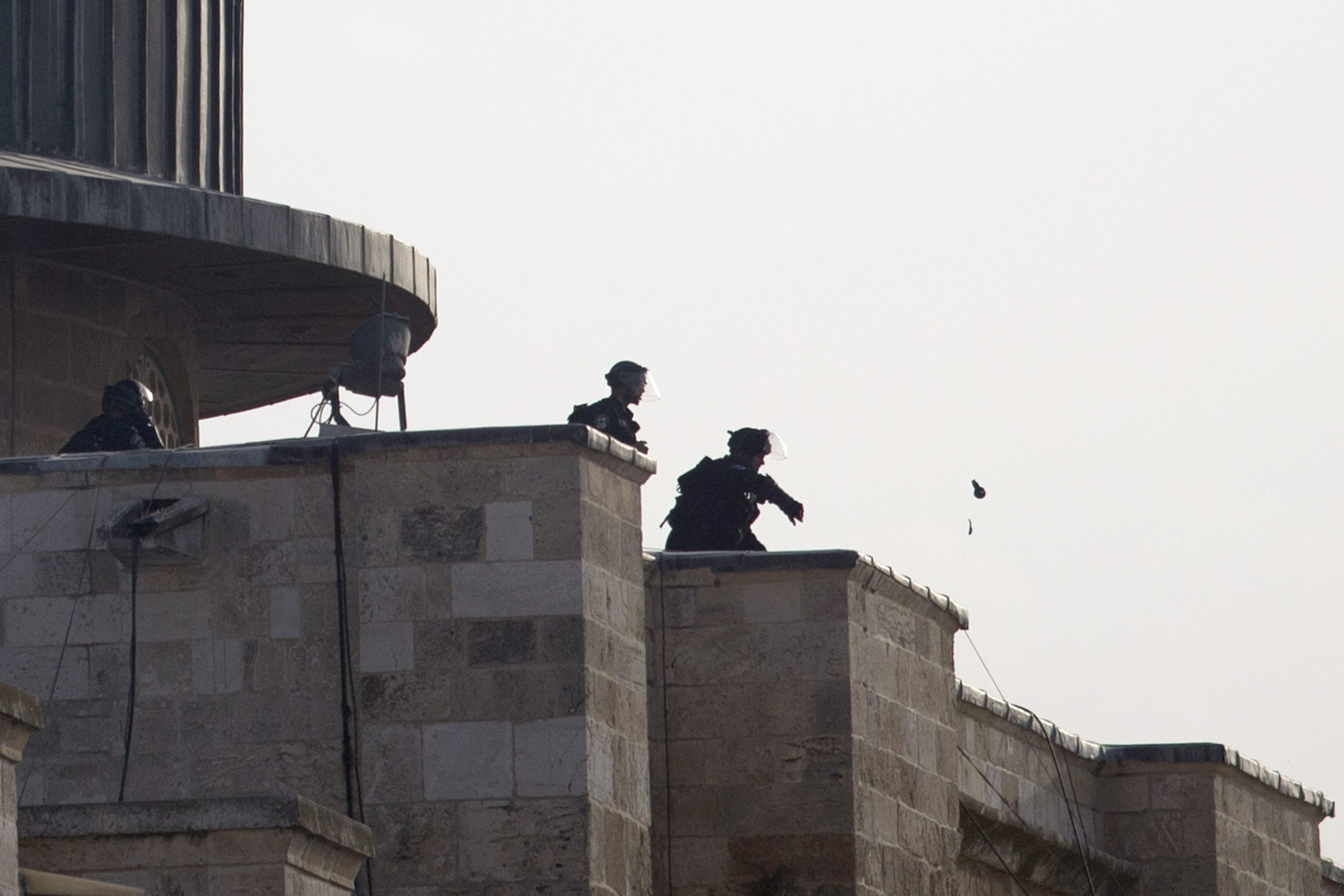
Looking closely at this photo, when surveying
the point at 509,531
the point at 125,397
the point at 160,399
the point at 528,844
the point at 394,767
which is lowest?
the point at 528,844

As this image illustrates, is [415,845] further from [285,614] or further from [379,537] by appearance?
[379,537]

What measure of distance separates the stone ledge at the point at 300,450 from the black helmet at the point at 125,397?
1049 millimetres

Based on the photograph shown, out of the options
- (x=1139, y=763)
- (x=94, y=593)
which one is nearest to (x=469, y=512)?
(x=94, y=593)

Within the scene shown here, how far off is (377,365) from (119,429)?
1.61 meters

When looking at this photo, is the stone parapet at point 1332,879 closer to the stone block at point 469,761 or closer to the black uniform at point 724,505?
the black uniform at point 724,505

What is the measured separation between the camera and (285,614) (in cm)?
1747

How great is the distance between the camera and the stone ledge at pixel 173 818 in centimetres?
1442

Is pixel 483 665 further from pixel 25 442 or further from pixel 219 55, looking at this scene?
pixel 219 55

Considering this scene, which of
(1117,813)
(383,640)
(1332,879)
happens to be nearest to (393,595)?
(383,640)

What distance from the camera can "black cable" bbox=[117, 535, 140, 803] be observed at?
17.4 meters

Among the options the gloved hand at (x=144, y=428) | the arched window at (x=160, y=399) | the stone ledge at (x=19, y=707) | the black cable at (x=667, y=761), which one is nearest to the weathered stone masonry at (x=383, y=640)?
the black cable at (x=667, y=761)

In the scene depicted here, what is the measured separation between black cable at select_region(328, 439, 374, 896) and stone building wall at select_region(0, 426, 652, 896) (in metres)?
0.03

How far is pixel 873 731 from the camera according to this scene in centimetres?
1986

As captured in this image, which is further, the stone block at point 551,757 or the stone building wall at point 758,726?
the stone building wall at point 758,726
